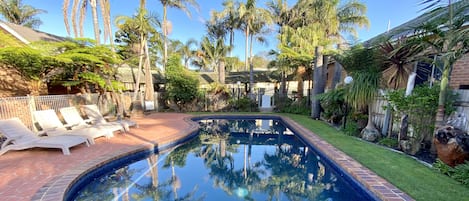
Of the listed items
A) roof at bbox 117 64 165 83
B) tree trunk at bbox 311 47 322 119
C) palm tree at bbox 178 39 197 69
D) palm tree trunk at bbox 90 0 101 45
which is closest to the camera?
tree trunk at bbox 311 47 322 119

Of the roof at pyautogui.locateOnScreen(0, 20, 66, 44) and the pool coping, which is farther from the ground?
the roof at pyautogui.locateOnScreen(0, 20, 66, 44)

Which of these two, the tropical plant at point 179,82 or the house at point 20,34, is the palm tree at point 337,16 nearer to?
the tropical plant at point 179,82

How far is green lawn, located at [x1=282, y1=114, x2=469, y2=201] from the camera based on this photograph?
3.37 metres

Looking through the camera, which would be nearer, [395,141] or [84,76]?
[395,141]

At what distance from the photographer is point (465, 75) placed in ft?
19.0

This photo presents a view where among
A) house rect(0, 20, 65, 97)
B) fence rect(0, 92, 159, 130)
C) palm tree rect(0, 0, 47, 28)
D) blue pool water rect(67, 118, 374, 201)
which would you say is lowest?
blue pool water rect(67, 118, 374, 201)

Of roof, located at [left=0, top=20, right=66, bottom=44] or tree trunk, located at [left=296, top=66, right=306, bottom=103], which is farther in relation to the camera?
tree trunk, located at [left=296, top=66, right=306, bottom=103]

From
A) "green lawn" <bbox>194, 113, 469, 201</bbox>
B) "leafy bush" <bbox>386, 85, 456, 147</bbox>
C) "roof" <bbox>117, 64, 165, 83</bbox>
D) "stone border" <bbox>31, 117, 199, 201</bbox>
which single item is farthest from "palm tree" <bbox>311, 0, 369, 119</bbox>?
"roof" <bbox>117, 64, 165, 83</bbox>

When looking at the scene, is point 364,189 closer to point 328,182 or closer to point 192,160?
point 328,182

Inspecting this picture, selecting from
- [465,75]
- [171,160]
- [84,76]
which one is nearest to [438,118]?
[465,75]

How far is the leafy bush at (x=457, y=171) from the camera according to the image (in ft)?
12.3

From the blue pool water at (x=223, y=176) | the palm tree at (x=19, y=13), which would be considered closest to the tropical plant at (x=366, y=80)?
the blue pool water at (x=223, y=176)

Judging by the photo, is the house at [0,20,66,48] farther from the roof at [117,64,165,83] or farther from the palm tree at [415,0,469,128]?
the palm tree at [415,0,469,128]

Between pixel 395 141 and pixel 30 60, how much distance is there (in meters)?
13.1
